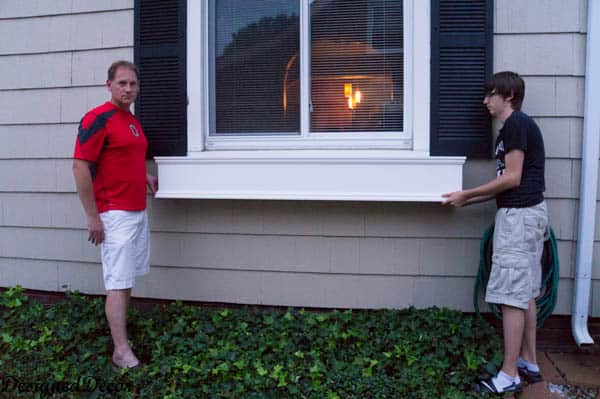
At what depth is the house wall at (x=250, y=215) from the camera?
115 inches

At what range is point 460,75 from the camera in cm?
294

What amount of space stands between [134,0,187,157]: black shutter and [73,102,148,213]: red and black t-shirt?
1.28 ft

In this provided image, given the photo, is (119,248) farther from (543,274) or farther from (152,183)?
(543,274)

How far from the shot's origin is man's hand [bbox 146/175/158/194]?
315 cm

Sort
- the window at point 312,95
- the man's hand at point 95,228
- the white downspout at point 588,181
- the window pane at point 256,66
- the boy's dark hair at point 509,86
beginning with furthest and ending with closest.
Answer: the window pane at point 256,66 < the window at point 312,95 < the white downspout at point 588,181 < the man's hand at point 95,228 < the boy's dark hair at point 509,86

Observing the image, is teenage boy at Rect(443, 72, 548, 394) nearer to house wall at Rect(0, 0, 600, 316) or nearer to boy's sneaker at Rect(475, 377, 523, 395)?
boy's sneaker at Rect(475, 377, 523, 395)

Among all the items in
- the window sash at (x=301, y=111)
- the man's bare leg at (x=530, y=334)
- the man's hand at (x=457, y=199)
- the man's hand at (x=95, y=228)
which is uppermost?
the window sash at (x=301, y=111)

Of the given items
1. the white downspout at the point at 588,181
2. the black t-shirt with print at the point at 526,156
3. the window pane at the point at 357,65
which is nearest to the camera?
the black t-shirt with print at the point at 526,156

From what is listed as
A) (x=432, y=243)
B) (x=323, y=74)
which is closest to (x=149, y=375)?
(x=432, y=243)

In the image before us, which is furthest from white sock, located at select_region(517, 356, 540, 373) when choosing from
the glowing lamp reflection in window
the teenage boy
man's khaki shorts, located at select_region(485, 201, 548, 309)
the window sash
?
the glowing lamp reflection in window

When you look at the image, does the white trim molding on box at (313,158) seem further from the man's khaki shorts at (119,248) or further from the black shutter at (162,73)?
the man's khaki shorts at (119,248)

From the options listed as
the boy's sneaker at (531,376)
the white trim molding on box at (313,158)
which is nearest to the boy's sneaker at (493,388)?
the boy's sneaker at (531,376)

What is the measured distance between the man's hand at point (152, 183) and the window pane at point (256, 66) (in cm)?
49

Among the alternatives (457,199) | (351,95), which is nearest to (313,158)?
(351,95)
